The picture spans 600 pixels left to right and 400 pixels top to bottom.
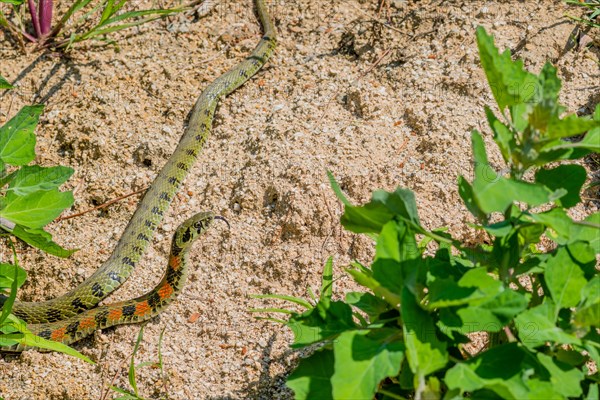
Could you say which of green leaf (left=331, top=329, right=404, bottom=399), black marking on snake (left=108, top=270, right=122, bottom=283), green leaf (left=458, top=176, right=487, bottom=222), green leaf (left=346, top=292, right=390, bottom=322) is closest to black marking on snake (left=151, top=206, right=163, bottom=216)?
black marking on snake (left=108, top=270, right=122, bottom=283)

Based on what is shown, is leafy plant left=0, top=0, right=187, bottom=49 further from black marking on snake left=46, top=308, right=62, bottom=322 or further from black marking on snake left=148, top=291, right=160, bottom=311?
black marking on snake left=148, top=291, right=160, bottom=311

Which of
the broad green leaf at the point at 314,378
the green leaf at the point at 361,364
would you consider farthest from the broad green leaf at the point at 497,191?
the broad green leaf at the point at 314,378

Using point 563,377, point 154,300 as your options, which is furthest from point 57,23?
point 563,377

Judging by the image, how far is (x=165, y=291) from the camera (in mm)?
4512

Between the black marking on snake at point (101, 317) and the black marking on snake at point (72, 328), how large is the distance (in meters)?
0.20

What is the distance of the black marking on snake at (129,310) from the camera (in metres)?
4.60

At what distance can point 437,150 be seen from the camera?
14.4ft

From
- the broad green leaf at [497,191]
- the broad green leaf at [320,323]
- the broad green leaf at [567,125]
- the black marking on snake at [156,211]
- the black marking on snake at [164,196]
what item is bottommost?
the black marking on snake at [156,211]

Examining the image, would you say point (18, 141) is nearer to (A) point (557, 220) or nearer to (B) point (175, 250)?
(B) point (175, 250)

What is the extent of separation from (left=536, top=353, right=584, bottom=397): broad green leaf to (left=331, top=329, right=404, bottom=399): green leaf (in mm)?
449

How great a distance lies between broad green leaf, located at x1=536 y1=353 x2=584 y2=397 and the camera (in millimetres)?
2000

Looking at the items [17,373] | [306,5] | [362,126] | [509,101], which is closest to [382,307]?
[509,101]

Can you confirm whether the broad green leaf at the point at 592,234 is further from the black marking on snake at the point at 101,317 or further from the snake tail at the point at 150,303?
the black marking on snake at the point at 101,317

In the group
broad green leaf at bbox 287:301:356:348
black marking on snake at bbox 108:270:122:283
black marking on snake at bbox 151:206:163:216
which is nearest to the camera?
broad green leaf at bbox 287:301:356:348
